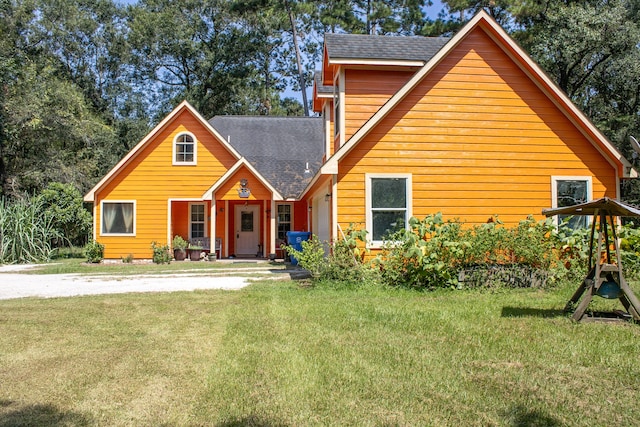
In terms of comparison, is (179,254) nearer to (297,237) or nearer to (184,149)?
(184,149)

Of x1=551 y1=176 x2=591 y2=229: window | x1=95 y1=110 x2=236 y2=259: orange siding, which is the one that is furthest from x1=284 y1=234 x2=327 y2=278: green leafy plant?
x1=95 y1=110 x2=236 y2=259: orange siding

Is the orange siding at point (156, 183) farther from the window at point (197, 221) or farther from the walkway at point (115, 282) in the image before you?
the walkway at point (115, 282)

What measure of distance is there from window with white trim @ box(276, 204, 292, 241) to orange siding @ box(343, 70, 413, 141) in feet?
32.4

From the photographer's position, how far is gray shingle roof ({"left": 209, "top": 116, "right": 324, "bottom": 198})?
21.4 m

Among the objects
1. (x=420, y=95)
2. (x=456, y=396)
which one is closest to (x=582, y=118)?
(x=420, y=95)

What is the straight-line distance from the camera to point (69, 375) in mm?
4855

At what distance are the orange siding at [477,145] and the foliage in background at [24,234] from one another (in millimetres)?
14873

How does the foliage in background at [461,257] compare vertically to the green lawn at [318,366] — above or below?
above

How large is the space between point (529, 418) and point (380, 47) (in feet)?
36.1

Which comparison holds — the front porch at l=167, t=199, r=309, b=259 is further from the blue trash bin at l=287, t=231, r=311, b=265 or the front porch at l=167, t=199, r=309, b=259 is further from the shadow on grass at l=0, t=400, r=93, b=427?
the shadow on grass at l=0, t=400, r=93, b=427

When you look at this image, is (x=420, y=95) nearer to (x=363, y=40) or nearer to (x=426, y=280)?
(x=363, y=40)

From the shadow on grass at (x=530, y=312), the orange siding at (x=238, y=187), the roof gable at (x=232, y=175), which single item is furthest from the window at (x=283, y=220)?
the shadow on grass at (x=530, y=312)

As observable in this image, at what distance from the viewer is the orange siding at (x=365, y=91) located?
1282 centimetres

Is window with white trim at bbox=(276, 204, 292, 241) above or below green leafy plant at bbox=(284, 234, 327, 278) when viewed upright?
above
